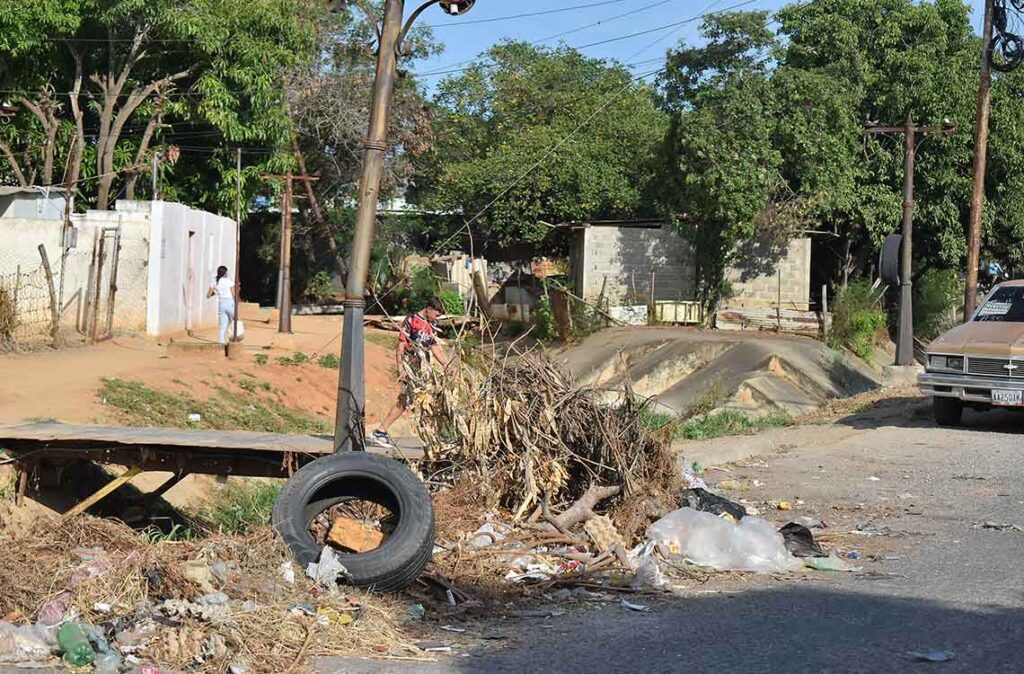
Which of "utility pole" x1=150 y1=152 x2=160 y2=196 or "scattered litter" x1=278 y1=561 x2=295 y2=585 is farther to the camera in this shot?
"utility pole" x1=150 y1=152 x2=160 y2=196

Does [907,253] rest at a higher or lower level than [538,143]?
lower

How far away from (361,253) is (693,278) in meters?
23.5

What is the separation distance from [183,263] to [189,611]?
20.9 m

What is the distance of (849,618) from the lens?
6613 mm

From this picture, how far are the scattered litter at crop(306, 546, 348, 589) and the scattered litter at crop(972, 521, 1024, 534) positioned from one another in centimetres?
563

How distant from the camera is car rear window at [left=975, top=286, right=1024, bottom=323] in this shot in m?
16.5

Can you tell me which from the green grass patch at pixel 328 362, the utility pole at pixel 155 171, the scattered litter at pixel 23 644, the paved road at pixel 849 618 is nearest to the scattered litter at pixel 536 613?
the paved road at pixel 849 618

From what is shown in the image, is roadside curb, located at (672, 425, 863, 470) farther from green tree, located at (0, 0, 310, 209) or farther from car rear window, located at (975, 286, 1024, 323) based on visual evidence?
green tree, located at (0, 0, 310, 209)

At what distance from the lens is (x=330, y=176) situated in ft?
125

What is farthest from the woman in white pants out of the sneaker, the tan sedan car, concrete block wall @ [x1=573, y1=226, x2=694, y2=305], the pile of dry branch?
the pile of dry branch

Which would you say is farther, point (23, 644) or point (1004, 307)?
point (1004, 307)

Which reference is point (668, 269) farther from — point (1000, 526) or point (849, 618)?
point (849, 618)

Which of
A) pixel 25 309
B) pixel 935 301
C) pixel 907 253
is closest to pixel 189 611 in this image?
pixel 25 309

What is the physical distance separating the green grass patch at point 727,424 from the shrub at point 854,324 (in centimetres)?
867
